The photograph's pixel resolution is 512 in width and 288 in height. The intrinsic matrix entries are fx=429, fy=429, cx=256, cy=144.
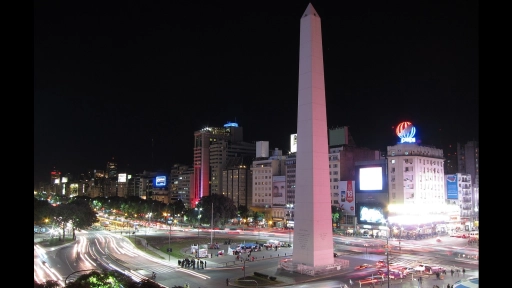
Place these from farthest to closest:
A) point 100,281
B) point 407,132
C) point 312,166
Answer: point 407,132 → point 312,166 → point 100,281

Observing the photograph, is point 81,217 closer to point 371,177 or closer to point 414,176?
point 371,177

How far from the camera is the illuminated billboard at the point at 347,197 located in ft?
319

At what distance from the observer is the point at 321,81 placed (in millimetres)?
41312

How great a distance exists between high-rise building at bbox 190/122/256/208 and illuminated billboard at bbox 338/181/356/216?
6392 centimetres

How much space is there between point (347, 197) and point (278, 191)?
2583cm

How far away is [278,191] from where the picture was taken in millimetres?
119812

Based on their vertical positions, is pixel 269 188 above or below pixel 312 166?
below

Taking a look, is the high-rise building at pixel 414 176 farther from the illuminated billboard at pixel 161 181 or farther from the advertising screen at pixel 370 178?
the illuminated billboard at pixel 161 181

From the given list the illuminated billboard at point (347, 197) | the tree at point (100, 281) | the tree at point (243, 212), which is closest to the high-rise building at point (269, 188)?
the tree at point (243, 212)

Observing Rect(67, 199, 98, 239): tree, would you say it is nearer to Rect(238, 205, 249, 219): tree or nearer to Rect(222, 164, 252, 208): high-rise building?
Rect(238, 205, 249, 219): tree

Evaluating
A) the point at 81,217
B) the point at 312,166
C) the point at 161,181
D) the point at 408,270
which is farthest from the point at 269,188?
the point at 312,166
